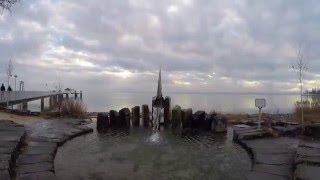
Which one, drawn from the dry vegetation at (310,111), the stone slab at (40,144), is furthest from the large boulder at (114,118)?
the dry vegetation at (310,111)

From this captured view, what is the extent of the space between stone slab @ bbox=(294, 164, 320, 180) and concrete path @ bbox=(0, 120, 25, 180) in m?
6.57

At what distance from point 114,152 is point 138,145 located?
4.47ft

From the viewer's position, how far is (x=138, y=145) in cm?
1297

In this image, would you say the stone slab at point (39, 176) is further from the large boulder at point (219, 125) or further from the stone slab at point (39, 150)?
the large boulder at point (219, 125)

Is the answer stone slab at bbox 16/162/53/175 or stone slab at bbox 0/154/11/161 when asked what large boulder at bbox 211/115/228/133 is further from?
stone slab at bbox 0/154/11/161

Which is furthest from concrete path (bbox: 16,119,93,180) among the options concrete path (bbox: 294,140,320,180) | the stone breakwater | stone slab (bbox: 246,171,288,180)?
concrete path (bbox: 294,140,320,180)

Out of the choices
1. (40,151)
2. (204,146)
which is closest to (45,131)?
(40,151)

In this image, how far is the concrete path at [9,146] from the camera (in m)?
8.54

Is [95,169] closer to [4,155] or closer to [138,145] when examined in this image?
[4,155]

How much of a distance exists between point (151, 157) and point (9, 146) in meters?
4.10

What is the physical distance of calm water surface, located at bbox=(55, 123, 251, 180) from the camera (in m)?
9.49

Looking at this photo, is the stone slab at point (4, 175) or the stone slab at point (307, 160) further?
the stone slab at point (307, 160)

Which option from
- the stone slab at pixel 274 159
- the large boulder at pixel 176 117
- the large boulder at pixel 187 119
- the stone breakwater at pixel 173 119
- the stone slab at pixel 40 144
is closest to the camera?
the stone slab at pixel 274 159

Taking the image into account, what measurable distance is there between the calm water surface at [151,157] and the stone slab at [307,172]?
4.61 ft
